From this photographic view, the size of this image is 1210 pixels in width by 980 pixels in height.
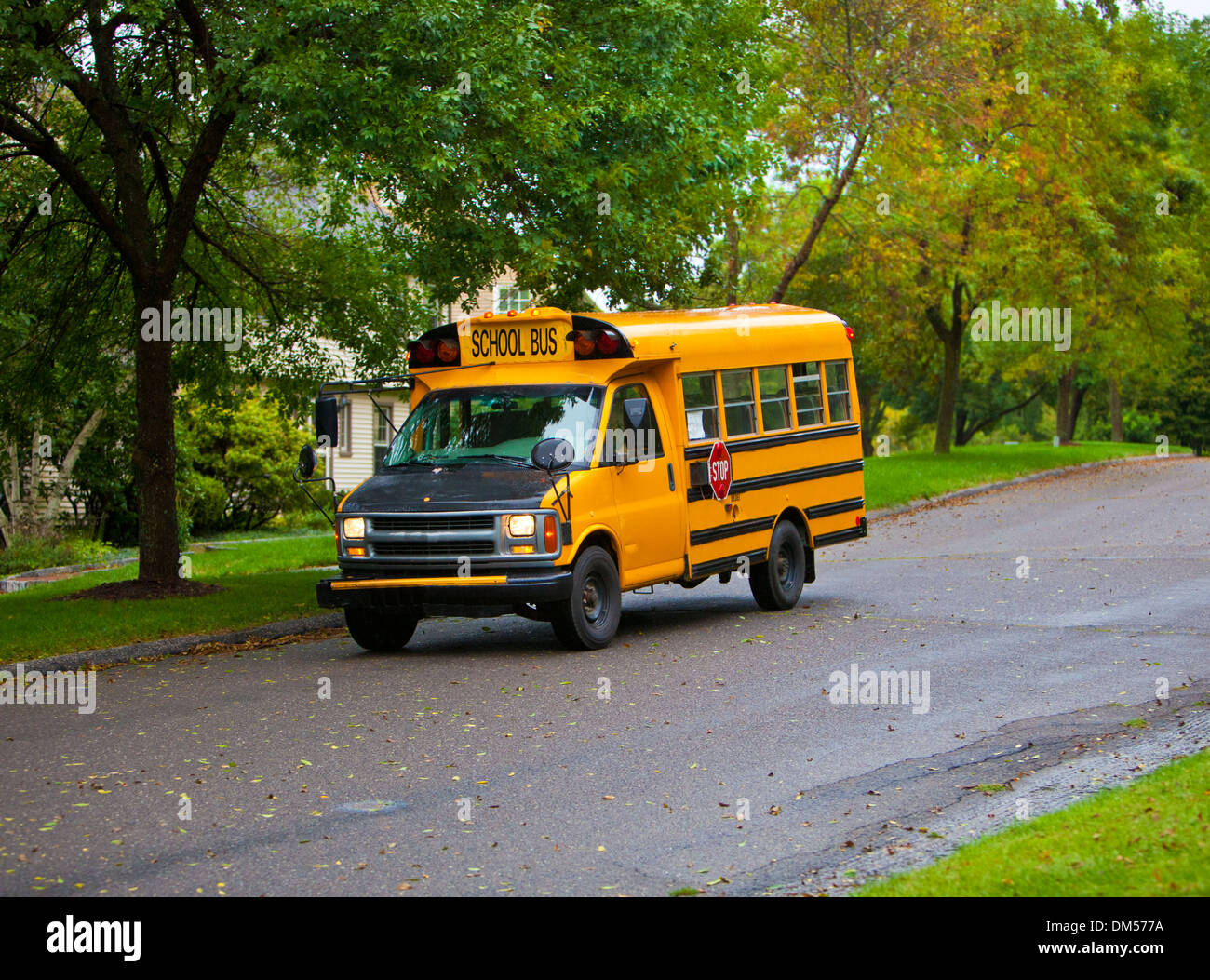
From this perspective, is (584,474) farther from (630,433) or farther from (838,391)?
(838,391)

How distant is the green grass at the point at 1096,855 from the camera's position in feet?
Result: 16.8

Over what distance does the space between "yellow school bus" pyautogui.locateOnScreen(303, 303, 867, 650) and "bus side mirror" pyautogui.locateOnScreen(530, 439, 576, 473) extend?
2 centimetres

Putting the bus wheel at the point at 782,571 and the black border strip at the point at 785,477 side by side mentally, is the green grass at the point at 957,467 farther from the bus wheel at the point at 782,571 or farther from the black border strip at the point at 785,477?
the bus wheel at the point at 782,571

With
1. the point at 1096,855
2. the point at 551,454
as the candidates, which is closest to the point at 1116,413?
the point at 551,454

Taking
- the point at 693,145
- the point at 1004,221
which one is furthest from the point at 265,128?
the point at 1004,221

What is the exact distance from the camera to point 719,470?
1366 centimetres

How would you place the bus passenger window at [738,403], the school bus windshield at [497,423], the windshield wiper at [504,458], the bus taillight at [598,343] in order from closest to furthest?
1. the windshield wiper at [504,458]
2. the school bus windshield at [497,423]
3. the bus taillight at [598,343]
4. the bus passenger window at [738,403]

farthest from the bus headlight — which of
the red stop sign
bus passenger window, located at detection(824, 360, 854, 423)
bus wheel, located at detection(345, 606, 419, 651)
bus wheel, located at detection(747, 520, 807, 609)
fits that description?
bus passenger window, located at detection(824, 360, 854, 423)

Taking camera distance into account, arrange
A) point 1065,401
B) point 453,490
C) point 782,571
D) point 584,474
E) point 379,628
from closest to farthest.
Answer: point 453,490, point 584,474, point 379,628, point 782,571, point 1065,401

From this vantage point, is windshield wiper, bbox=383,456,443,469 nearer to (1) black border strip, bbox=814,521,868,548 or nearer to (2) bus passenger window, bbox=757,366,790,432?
(2) bus passenger window, bbox=757,366,790,432

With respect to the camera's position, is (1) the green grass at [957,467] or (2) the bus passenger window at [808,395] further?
(1) the green grass at [957,467]

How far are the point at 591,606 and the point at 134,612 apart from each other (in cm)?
463

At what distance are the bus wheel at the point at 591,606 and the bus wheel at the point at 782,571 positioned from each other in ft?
8.31

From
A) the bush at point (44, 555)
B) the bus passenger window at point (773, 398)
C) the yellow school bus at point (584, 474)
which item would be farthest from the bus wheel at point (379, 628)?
the bush at point (44, 555)
